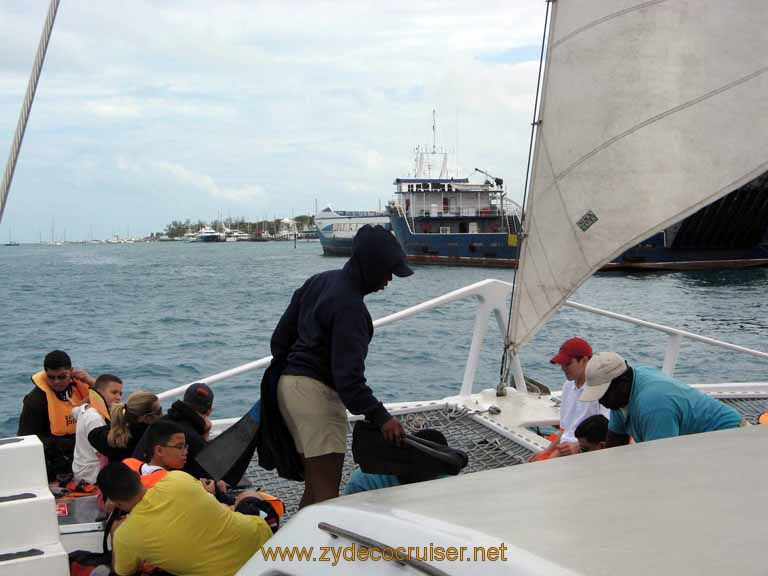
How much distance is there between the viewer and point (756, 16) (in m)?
5.05

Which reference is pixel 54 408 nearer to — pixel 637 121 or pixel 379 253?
pixel 379 253

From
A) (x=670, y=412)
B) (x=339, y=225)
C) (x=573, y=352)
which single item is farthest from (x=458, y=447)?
(x=339, y=225)

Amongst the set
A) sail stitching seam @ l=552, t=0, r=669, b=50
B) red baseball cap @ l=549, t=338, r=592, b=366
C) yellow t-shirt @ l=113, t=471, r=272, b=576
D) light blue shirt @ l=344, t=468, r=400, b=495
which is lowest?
yellow t-shirt @ l=113, t=471, r=272, b=576

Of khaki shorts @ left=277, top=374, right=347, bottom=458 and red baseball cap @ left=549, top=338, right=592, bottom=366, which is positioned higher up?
red baseball cap @ left=549, top=338, right=592, bottom=366

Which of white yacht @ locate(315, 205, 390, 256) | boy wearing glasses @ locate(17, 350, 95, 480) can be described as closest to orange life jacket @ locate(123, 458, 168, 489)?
boy wearing glasses @ locate(17, 350, 95, 480)

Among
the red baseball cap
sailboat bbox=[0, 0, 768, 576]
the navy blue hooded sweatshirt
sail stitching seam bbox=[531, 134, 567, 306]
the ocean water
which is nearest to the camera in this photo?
sailboat bbox=[0, 0, 768, 576]

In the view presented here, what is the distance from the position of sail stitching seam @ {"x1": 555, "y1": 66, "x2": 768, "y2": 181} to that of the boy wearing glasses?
360 cm

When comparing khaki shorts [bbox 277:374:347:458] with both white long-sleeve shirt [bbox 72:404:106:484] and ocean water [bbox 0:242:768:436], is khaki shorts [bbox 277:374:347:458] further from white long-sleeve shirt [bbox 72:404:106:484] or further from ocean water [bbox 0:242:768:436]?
ocean water [bbox 0:242:768:436]

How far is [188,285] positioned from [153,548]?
54300 mm

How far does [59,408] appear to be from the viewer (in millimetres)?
6074

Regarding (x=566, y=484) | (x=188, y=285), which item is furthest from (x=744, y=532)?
(x=188, y=285)

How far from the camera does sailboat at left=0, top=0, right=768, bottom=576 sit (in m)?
1.60

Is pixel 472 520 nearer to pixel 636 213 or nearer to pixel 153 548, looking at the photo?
pixel 153 548

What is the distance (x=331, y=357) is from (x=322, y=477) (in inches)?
22.9
